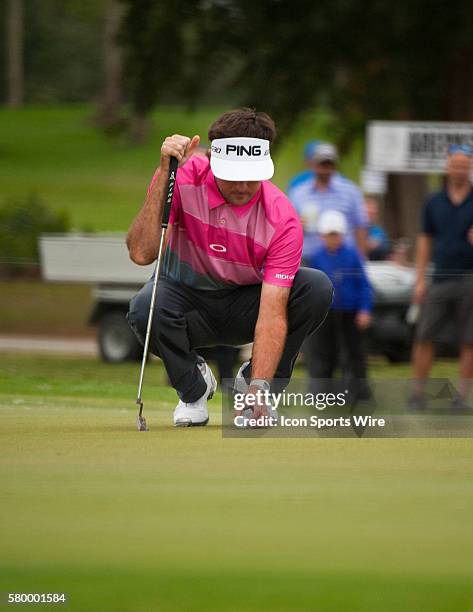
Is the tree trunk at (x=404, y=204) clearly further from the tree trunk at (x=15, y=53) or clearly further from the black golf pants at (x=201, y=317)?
the tree trunk at (x=15, y=53)

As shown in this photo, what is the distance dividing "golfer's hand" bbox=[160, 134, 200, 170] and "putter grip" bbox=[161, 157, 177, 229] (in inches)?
0.9

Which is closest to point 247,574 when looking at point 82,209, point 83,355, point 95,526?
point 95,526

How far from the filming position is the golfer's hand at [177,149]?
261 inches

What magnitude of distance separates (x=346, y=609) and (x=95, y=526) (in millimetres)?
885

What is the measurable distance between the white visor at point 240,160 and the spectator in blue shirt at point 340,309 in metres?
4.39

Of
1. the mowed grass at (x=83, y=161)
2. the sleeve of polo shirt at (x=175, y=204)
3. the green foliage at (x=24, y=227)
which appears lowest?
the mowed grass at (x=83, y=161)

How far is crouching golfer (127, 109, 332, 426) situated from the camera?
667cm

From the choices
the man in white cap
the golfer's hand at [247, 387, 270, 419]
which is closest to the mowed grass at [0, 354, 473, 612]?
the golfer's hand at [247, 387, 270, 419]

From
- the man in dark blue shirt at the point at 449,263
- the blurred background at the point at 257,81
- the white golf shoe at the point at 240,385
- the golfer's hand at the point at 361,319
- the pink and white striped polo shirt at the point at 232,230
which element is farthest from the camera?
the blurred background at the point at 257,81

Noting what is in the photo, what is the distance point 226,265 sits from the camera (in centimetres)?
701

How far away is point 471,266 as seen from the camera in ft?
35.2

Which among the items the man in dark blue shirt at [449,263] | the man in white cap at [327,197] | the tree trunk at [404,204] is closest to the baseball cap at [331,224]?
the man in white cap at [327,197]

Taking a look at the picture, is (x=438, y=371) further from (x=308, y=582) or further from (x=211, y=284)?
(x=308, y=582)

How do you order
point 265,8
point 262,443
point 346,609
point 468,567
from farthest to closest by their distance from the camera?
point 265,8 → point 262,443 → point 468,567 → point 346,609
